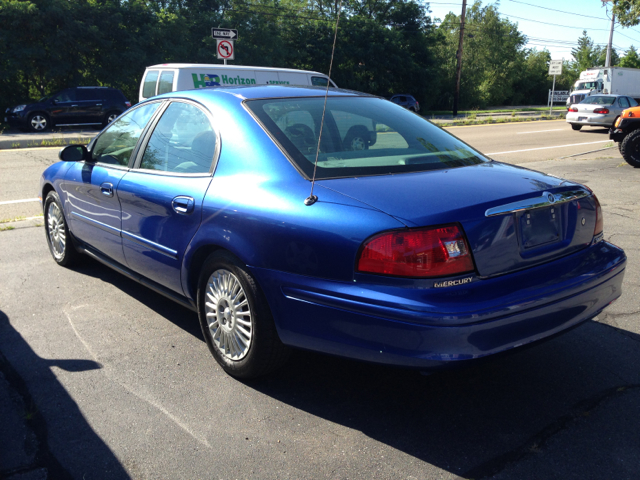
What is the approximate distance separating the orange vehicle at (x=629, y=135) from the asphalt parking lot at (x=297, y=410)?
8606mm

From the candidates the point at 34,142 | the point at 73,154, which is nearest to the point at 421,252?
the point at 73,154

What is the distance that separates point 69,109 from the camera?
2117 cm

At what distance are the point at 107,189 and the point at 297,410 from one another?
2.22 meters

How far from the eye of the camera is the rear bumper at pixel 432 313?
7.86ft

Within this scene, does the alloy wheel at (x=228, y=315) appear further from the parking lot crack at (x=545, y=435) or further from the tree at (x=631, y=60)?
the tree at (x=631, y=60)

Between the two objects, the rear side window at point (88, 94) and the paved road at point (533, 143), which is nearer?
the paved road at point (533, 143)

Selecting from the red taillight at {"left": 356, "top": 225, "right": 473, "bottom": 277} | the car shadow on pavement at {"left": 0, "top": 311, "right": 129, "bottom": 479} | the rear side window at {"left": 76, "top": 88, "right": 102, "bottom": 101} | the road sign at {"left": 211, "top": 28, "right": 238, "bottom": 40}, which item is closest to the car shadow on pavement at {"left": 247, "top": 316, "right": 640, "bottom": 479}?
the red taillight at {"left": 356, "top": 225, "right": 473, "bottom": 277}

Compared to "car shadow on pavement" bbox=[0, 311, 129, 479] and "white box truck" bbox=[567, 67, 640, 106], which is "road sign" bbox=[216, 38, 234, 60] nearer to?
"car shadow on pavement" bbox=[0, 311, 129, 479]

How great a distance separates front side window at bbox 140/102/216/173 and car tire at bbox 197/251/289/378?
65 centimetres

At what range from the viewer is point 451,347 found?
7.86 ft

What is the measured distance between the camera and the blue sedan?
2449mm

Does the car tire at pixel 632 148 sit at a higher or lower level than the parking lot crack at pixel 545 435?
higher

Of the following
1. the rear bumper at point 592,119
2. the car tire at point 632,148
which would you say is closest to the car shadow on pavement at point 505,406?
the car tire at point 632,148

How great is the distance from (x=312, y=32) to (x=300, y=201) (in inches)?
1560
